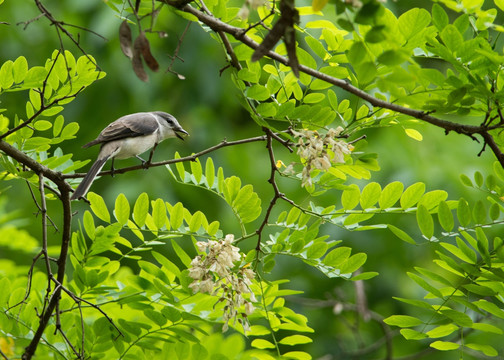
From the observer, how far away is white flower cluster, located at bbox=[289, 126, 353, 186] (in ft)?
6.91

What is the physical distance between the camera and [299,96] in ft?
7.90

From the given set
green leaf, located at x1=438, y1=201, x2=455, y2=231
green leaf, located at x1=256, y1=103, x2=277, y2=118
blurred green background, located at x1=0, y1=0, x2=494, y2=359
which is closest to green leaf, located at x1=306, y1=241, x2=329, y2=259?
green leaf, located at x1=438, y1=201, x2=455, y2=231

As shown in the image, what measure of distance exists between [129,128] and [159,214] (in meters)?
1.43

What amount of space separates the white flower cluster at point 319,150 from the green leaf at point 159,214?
0.64 metres

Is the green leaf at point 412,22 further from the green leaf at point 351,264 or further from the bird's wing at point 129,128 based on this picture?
the bird's wing at point 129,128

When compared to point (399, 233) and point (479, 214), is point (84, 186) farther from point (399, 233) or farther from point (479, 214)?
point (479, 214)

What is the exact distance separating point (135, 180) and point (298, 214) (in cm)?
490

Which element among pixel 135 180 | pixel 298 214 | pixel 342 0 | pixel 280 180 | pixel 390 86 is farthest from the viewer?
pixel 135 180

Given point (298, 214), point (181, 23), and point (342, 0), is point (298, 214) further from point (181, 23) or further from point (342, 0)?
point (181, 23)

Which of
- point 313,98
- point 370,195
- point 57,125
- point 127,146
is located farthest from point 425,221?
point 127,146

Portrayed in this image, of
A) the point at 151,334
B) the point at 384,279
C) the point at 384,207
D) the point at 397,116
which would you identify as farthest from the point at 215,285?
the point at 384,279

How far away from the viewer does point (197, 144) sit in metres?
7.73

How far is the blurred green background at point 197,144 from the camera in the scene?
259 inches

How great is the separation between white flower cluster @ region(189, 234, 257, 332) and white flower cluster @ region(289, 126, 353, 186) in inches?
14.2
